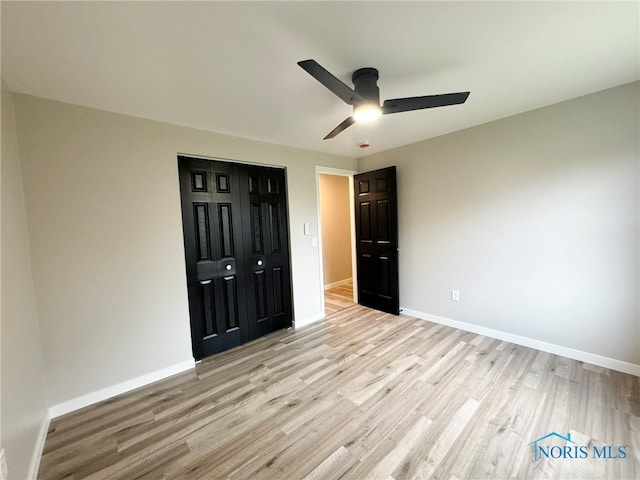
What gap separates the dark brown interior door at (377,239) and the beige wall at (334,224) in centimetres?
132

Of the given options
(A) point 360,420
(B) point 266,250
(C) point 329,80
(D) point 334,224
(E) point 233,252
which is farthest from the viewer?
(D) point 334,224

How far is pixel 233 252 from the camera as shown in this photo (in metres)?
2.83

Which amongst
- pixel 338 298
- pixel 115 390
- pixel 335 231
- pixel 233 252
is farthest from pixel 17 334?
pixel 335 231

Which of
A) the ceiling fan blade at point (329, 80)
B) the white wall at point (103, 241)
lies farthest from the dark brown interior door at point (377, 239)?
the white wall at point (103, 241)

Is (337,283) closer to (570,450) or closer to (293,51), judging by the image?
(570,450)

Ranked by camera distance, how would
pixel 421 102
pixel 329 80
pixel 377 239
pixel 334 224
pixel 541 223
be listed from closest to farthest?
pixel 329 80, pixel 421 102, pixel 541 223, pixel 377 239, pixel 334 224

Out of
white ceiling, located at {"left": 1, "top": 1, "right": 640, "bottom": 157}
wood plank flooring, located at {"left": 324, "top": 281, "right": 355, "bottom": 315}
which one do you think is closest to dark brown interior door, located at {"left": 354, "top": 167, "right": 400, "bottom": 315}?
wood plank flooring, located at {"left": 324, "top": 281, "right": 355, "bottom": 315}

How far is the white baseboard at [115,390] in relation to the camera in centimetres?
191

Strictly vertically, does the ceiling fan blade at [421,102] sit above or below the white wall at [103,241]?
above

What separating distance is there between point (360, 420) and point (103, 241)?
2386mm

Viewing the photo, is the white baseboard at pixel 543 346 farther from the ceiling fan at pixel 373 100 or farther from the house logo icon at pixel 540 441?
the ceiling fan at pixel 373 100

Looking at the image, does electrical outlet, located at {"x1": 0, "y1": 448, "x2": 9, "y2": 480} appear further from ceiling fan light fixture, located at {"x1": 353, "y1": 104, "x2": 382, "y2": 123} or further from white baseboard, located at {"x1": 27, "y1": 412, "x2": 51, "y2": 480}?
ceiling fan light fixture, located at {"x1": 353, "y1": 104, "x2": 382, "y2": 123}

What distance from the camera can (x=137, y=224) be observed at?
2188 millimetres

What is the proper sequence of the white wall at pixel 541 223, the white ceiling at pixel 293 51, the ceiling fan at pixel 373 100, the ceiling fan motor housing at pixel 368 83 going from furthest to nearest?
the white wall at pixel 541 223 < the ceiling fan motor housing at pixel 368 83 < the ceiling fan at pixel 373 100 < the white ceiling at pixel 293 51
